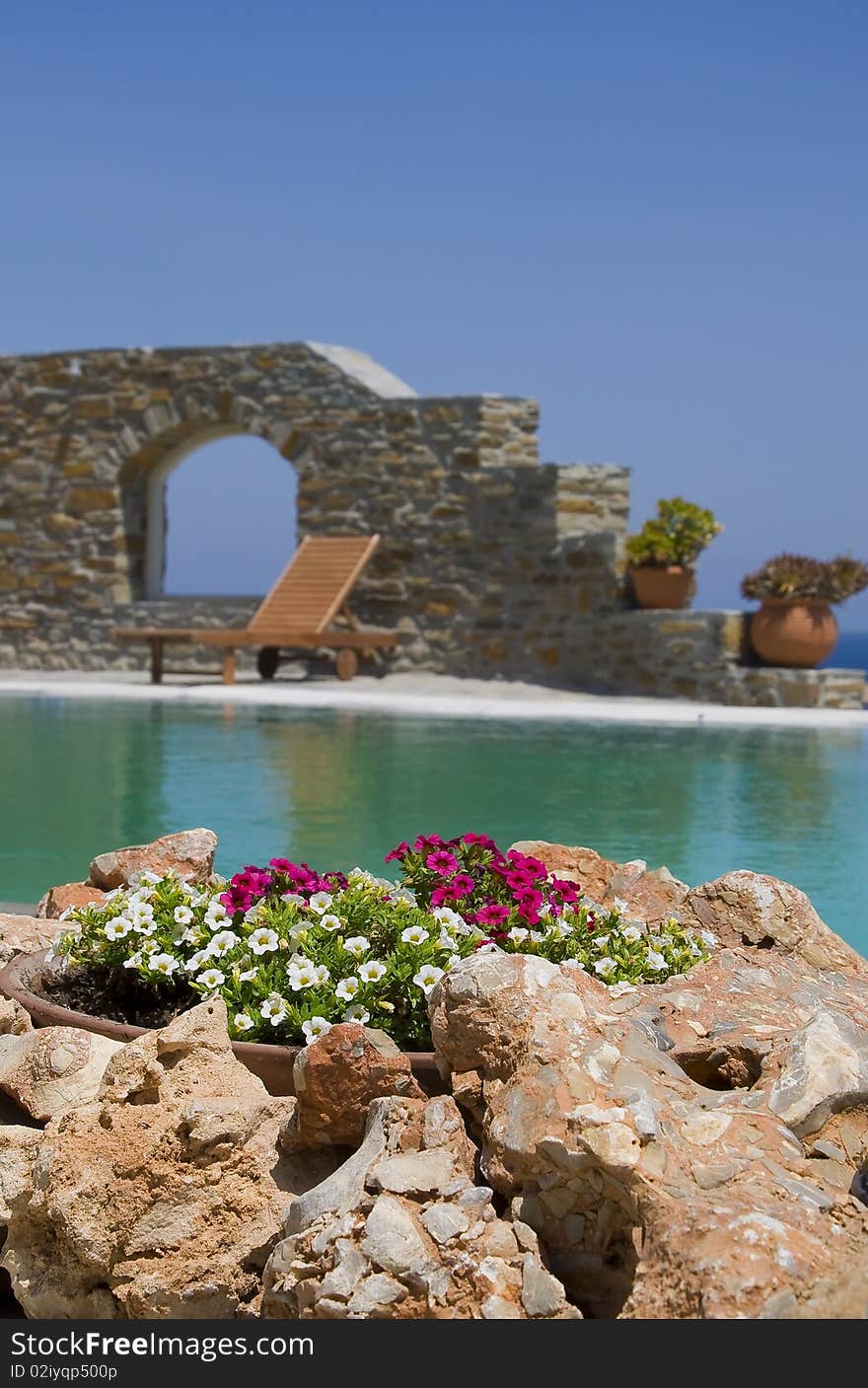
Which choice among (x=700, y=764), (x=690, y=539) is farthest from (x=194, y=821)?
(x=690, y=539)

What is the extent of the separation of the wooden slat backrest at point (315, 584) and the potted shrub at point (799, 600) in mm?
3910

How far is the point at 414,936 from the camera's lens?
2.79 m

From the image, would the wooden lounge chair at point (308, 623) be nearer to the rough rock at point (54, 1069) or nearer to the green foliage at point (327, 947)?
the green foliage at point (327, 947)

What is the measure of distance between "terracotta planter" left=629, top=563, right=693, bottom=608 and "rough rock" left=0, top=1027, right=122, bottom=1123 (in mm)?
11444

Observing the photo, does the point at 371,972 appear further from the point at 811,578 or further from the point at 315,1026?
the point at 811,578

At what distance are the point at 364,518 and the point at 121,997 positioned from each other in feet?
41.0

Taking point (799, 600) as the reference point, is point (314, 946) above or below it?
below

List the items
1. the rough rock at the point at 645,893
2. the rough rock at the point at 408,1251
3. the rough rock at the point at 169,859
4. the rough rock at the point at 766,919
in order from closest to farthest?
the rough rock at the point at 408,1251 → the rough rock at the point at 766,919 → the rough rock at the point at 645,893 → the rough rock at the point at 169,859

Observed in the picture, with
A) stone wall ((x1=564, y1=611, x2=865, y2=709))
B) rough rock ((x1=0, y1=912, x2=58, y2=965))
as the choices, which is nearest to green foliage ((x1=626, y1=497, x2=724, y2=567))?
stone wall ((x1=564, y1=611, x2=865, y2=709))

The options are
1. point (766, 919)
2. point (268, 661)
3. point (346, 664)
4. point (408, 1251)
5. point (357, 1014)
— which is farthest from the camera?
point (268, 661)

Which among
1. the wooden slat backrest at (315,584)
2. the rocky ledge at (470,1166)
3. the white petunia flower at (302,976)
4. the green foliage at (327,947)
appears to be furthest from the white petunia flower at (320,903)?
the wooden slat backrest at (315,584)

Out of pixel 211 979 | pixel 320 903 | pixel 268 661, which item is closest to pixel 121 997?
pixel 211 979

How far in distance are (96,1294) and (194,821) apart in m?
4.43

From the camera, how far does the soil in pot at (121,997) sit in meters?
2.97
